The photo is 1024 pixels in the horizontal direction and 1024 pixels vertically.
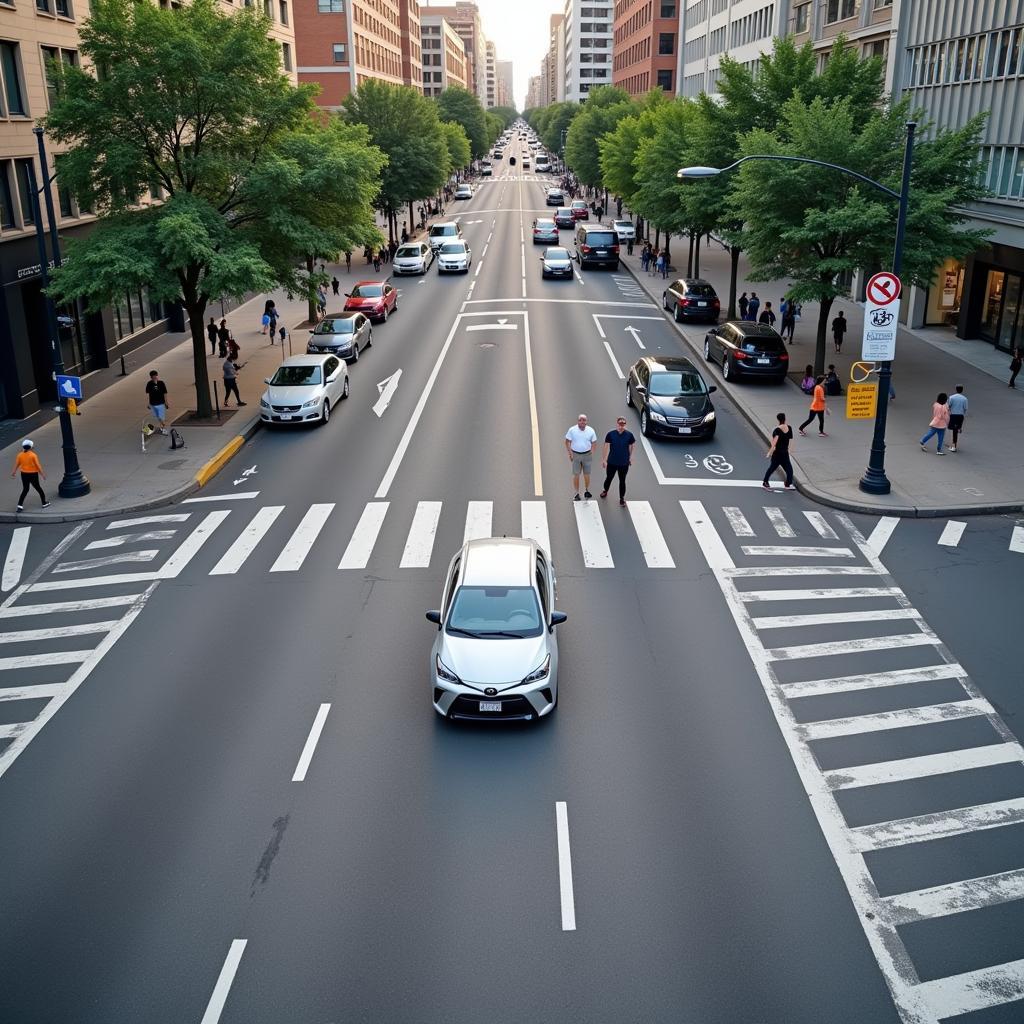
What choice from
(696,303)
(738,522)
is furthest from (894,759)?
(696,303)

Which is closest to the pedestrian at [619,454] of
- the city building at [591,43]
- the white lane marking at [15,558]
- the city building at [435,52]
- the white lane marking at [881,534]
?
the white lane marking at [881,534]

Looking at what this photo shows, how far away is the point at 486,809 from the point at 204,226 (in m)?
19.0

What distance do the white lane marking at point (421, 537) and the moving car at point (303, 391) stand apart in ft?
24.2

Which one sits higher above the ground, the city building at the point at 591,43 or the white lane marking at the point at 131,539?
the city building at the point at 591,43

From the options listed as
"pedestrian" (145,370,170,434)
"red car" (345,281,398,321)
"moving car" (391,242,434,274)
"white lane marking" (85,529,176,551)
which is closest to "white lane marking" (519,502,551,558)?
"white lane marking" (85,529,176,551)

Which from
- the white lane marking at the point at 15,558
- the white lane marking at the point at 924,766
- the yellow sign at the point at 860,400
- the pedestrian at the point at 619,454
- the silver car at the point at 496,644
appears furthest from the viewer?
the yellow sign at the point at 860,400

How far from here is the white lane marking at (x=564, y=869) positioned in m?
9.09

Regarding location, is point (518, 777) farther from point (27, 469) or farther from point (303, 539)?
point (27, 469)

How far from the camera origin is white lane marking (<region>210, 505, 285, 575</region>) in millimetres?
17625

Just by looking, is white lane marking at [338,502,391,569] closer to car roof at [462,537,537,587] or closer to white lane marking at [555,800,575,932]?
car roof at [462,537,537,587]

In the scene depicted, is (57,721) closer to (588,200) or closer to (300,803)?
(300,803)

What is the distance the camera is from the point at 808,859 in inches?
391

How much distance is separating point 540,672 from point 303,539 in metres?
Result: 8.06

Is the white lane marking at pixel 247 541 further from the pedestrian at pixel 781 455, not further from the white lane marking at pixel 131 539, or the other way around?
the pedestrian at pixel 781 455
